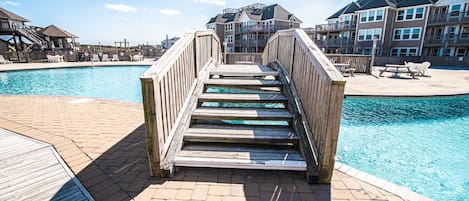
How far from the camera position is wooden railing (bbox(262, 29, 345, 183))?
2047 millimetres

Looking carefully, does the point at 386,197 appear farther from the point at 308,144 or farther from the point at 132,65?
the point at 132,65

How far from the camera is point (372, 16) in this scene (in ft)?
87.8

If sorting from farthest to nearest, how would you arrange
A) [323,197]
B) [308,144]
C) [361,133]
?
[361,133]
[308,144]
[323,197]

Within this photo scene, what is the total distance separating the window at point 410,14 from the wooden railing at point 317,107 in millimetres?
29988

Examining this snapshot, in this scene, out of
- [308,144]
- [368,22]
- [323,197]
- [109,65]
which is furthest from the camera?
[368,22]

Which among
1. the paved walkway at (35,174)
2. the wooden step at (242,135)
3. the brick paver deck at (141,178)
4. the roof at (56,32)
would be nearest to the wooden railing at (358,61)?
the wooden step at (242,135)

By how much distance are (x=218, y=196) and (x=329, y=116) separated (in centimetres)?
132

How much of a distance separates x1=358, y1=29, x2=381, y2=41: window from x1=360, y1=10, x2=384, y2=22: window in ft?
4.19

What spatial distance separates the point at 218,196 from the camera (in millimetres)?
2061

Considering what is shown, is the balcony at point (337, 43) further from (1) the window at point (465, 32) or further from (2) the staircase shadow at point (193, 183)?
(2) the staircase shadow at point (193, 183)

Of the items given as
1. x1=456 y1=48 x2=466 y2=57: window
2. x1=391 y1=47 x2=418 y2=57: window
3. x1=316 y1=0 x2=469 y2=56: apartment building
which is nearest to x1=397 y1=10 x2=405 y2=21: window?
x1=316 y1=0 x2=469 y2=56: apartment building

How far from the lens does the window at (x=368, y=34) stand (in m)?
26.4

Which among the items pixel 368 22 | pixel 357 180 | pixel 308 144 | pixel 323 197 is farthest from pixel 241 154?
pixel 368 22

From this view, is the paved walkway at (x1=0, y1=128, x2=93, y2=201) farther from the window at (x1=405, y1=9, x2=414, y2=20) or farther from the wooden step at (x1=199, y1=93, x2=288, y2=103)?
the window at (x1=405, y1=9, x2=414, y2=20)
